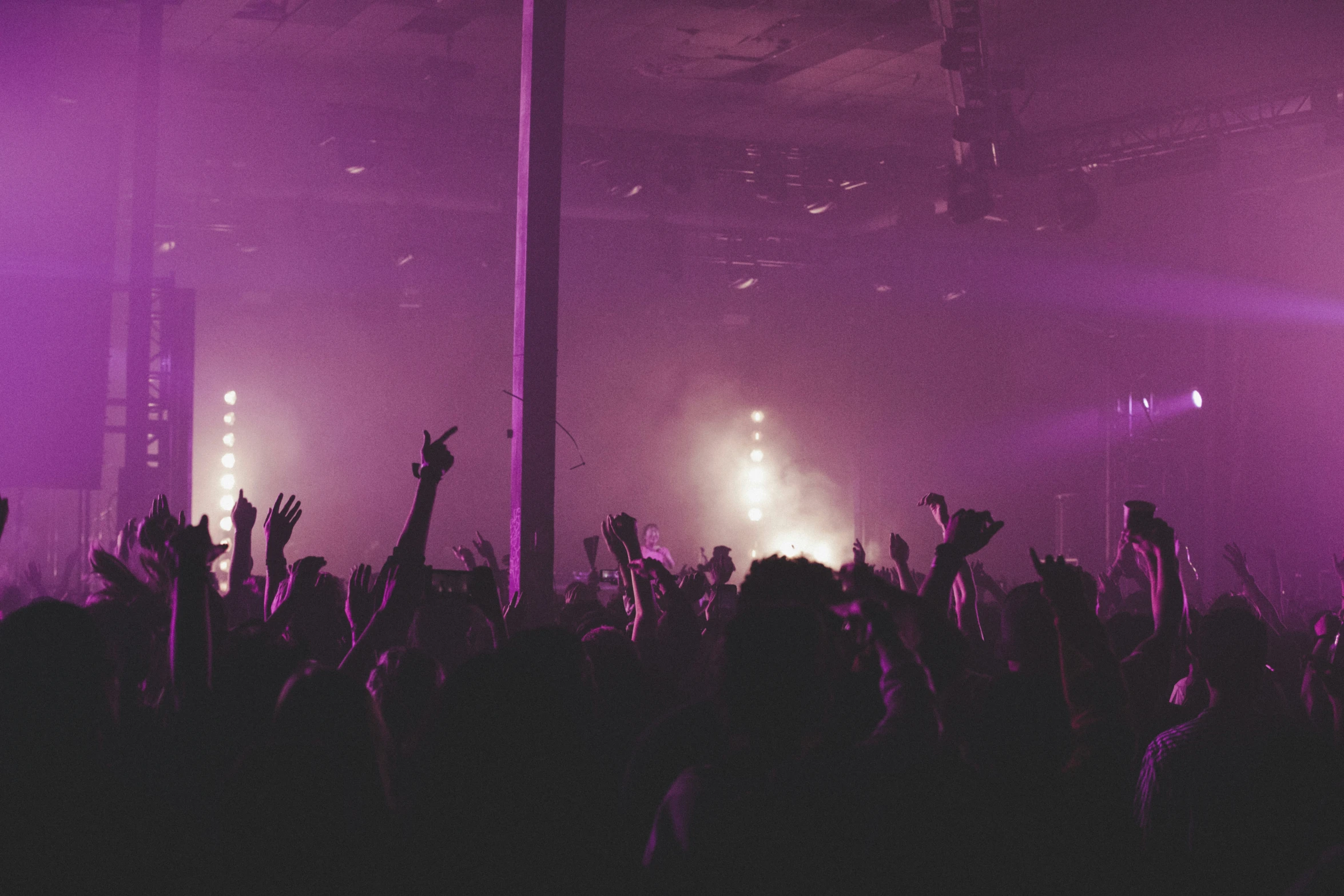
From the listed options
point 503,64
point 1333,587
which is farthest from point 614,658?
point 1333,587

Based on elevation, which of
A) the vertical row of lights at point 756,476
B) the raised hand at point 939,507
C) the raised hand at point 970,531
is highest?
the vertical row of lights at point 756,476

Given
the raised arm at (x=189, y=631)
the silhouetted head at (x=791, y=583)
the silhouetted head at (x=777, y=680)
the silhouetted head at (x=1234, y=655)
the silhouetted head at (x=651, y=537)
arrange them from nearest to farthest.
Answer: the silhouetted head at (x=777, y=680) → the silhouetted head at (x=791, y=583) → the raised arm at (x=189, y=631) → the silhouetted head at (x=1234, y=655) → the silhouetted head at (x=651, y=537)

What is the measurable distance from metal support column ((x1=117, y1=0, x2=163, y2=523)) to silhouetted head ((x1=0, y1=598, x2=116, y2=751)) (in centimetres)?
991

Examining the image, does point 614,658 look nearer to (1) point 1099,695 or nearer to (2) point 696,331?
(1) point 1099,695

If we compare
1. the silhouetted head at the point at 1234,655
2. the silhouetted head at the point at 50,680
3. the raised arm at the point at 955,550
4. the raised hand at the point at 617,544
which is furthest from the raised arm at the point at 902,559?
the silhouetted head at the point at 50,680

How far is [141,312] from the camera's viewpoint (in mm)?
11609

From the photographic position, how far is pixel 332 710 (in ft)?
7.46

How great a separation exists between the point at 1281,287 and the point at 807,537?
7803mm

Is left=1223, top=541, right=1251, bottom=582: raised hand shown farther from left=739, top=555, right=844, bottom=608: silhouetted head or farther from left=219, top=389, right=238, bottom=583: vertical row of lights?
→ left=219, top=389, right=238, bottom=583: vertical row of lights

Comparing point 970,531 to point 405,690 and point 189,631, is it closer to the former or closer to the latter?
point 405,690

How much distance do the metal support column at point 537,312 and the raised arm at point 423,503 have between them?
291cm

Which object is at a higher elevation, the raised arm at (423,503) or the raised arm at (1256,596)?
the raised arm at (423,503)

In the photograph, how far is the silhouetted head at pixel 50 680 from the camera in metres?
2.18

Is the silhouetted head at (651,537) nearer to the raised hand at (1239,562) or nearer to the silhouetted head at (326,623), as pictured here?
the raised hand at (1239,562)
